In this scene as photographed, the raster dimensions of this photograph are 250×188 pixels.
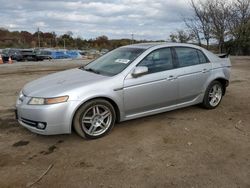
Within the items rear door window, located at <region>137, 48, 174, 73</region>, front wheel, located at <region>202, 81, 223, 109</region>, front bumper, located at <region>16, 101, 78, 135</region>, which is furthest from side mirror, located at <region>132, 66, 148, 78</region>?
front wheel, located at <region>202, 81, 223, 109</region>

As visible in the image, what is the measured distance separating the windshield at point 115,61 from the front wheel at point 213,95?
1.79m

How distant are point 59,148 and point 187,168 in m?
1.90

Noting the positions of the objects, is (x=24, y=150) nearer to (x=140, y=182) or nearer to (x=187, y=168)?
(x=140, y=182)

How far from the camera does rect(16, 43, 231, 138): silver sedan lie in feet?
14.3

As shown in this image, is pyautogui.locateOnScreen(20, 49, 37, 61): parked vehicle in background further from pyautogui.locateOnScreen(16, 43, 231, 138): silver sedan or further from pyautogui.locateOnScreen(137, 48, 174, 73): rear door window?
pyautogui.locateOnScreen(137, 48, 174, 73): rear door window

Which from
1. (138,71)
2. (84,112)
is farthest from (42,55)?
(84,112)

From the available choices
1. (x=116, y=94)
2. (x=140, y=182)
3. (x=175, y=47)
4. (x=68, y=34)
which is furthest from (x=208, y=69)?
(x=68, y=34)

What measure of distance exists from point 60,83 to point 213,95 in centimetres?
333

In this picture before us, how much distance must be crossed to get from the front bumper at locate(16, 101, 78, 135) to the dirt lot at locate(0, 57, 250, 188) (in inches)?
10.8

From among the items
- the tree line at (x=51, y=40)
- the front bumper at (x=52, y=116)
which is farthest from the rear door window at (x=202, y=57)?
the tree line at (x=51, y=40)

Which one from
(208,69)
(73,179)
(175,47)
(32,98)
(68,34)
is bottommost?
(73,179)

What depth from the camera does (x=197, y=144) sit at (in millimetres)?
4398

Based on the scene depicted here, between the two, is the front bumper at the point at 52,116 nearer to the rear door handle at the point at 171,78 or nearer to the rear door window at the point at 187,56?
the rear door handle at the point at 171,78

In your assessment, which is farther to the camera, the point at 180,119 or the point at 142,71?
the point at 180,119
